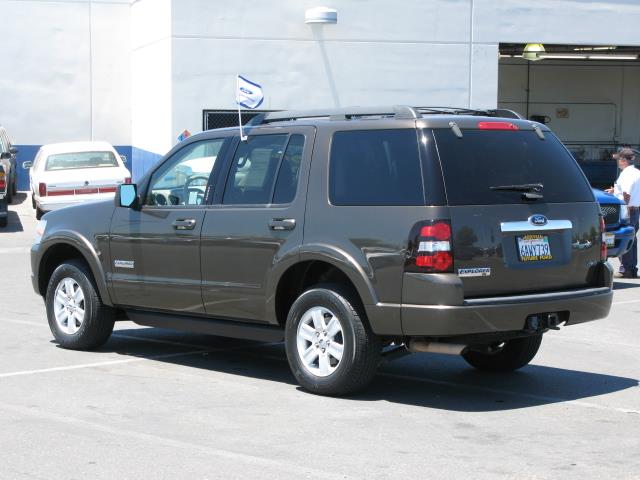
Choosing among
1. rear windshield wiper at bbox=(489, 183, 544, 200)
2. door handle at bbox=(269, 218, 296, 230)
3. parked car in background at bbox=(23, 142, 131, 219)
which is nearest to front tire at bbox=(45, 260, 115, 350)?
door handle at bbox=(269, 218, 296, 230)

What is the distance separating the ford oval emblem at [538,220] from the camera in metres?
7.76

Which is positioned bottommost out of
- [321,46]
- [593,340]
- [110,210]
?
[593,340]

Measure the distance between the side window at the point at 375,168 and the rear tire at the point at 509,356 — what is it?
1.91 metres

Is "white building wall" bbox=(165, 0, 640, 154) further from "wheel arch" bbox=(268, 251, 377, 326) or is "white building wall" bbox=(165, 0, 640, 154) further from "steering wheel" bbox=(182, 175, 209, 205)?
"wheel arch" bbox=(268, 251, 377, 326)

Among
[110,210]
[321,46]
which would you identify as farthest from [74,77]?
[110,210]

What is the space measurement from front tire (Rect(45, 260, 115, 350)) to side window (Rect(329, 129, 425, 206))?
2.78 metres

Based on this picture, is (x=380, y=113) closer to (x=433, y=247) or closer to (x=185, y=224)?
(x=433, y=247)

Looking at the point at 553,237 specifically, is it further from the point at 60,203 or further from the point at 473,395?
the point at 60,203

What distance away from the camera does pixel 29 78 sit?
31.9 meters

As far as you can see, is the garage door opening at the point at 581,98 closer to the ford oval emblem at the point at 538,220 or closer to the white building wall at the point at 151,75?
the white building wall at the point at 151,75

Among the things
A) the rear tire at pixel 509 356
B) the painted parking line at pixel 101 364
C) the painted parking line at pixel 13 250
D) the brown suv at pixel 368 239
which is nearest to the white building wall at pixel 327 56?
the painted parking line at pixel 13 250

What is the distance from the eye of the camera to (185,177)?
9.30 m

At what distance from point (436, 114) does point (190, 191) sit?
217 cm

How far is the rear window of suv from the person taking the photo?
299 inches
